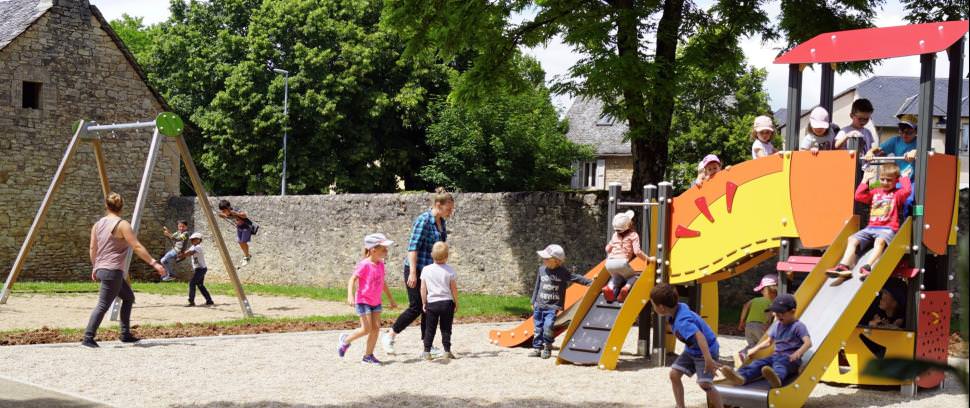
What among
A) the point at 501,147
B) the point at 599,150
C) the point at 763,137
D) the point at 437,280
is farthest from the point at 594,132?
the point at 437,280

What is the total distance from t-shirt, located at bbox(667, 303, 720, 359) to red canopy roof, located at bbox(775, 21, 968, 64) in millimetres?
3582

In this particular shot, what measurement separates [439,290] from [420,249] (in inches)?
25.4

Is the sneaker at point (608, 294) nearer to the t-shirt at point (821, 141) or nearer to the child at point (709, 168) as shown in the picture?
the child at point (709, 168)

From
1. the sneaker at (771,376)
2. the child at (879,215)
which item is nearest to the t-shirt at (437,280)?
the sneaker at (771,376)

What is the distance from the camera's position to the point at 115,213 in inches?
435

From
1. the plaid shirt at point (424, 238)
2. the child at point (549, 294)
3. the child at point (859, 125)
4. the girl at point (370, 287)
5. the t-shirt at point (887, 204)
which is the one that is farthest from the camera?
the child at point (549, 294)

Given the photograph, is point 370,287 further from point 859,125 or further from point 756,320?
point 859,125

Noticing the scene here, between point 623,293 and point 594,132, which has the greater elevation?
point 594,132

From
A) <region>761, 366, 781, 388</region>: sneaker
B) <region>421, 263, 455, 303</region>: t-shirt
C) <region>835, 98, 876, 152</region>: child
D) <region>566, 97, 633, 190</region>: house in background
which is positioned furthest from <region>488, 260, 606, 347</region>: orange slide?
<region>566, 97, 633, 190</region>: house in background

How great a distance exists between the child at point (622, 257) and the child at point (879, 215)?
2.31 m

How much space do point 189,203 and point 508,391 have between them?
20617mm

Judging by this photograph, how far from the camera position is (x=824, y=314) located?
332 inches

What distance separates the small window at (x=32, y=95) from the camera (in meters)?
25.0

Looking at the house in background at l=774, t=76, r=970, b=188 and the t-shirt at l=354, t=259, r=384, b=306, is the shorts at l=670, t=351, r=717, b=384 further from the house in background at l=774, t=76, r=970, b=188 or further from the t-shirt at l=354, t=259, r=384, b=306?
the house in background at l=774, t=76, r=970, b=188
